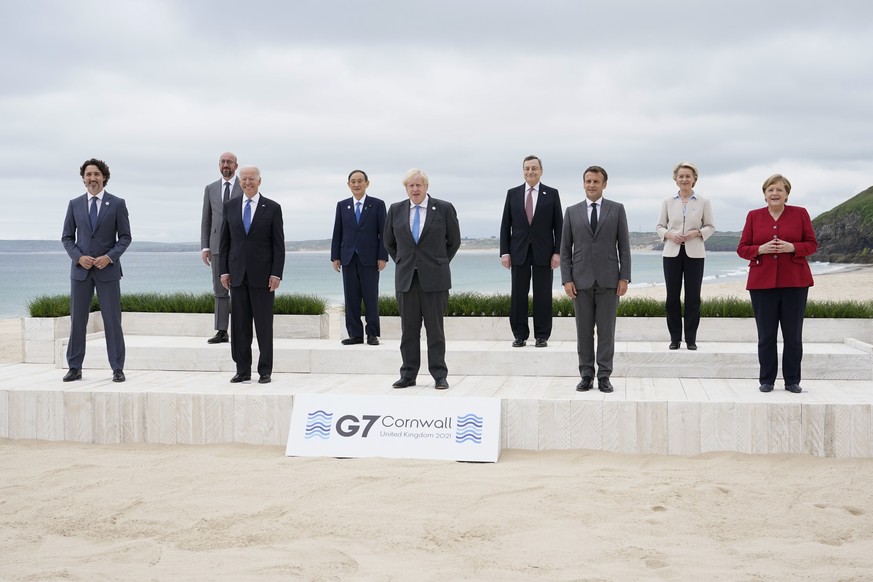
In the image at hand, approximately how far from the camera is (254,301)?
6.32m

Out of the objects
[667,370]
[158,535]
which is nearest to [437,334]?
[667,370]

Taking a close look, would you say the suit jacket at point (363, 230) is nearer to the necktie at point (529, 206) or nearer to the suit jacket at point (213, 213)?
the suit jacket at point (213, 213)

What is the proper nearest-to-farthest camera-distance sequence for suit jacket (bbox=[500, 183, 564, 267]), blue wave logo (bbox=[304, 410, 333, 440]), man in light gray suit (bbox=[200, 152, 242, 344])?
blue wave logo (bbox=[304, 410, 333, 440]), suit jacket (bbox=[500, 183, 564, 267]), man in light gray suit (bbox=[200, 152, 242, 344])

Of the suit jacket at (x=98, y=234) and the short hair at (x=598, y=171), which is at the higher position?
the short hair at (x=598, y=171)

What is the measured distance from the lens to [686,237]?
679 centimetres

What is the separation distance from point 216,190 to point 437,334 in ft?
9.31

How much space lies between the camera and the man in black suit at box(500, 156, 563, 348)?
7.19 metres

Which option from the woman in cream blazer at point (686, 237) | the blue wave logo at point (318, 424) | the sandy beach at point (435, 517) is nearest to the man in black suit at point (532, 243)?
the woman in cream blazer at point (686, 237)

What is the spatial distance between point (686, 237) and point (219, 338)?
4.50 m

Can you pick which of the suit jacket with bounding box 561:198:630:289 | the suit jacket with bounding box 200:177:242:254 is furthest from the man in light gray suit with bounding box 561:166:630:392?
the suit jacket with bounding box 200:177:242:254

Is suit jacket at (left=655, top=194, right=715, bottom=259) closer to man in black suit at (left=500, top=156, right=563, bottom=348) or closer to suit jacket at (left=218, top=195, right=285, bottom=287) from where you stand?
man in black suit at (left=500, top=156, right=563, bottom=348)

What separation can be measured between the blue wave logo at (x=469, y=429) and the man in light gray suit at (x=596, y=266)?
3.17 feet

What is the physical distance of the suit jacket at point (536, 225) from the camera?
718 centimetres

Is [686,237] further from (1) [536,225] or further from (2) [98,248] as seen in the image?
(2) [98,248]
